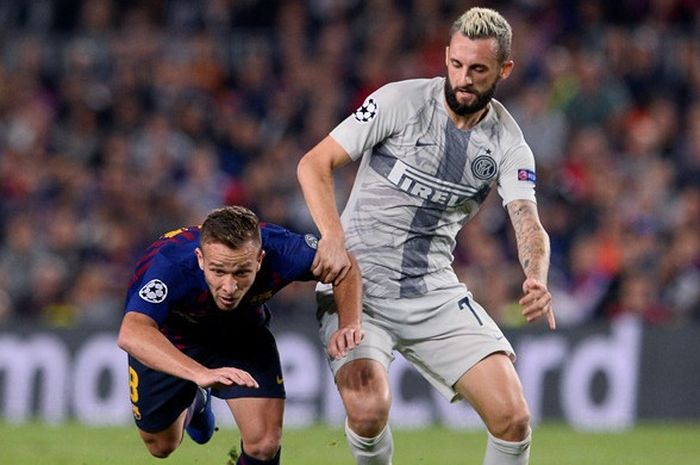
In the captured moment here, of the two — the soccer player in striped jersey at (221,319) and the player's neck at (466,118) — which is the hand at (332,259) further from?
the player's neck at (466,118)

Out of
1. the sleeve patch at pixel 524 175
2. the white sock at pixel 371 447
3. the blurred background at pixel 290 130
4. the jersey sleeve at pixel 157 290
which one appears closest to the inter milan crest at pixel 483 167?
the sleeve patch at pixel 524 175

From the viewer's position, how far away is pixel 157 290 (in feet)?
22.9

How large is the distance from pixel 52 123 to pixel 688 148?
6.47 meters

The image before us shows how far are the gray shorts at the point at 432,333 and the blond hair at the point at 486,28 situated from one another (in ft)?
4.03

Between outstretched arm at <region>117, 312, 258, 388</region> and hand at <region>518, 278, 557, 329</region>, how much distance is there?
119 centimetres

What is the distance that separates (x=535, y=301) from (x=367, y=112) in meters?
1.30

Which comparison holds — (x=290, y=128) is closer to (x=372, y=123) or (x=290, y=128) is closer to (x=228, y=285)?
(x=372, y=123)

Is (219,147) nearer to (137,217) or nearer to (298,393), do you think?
(137,217)

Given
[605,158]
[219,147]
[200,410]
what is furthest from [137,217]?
[200,410]

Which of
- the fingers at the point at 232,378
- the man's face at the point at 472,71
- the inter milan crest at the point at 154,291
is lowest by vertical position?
the fingers at the point at 232,378

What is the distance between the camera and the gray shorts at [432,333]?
24.2 ft

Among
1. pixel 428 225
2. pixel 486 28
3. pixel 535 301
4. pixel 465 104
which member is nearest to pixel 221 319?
pixel 428 225

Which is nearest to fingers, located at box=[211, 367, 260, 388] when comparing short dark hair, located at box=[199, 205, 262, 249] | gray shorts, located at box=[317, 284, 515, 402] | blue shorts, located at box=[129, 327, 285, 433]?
short dark hair, located at box=[199, 205, 262, 249]

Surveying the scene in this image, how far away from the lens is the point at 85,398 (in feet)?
44.9
